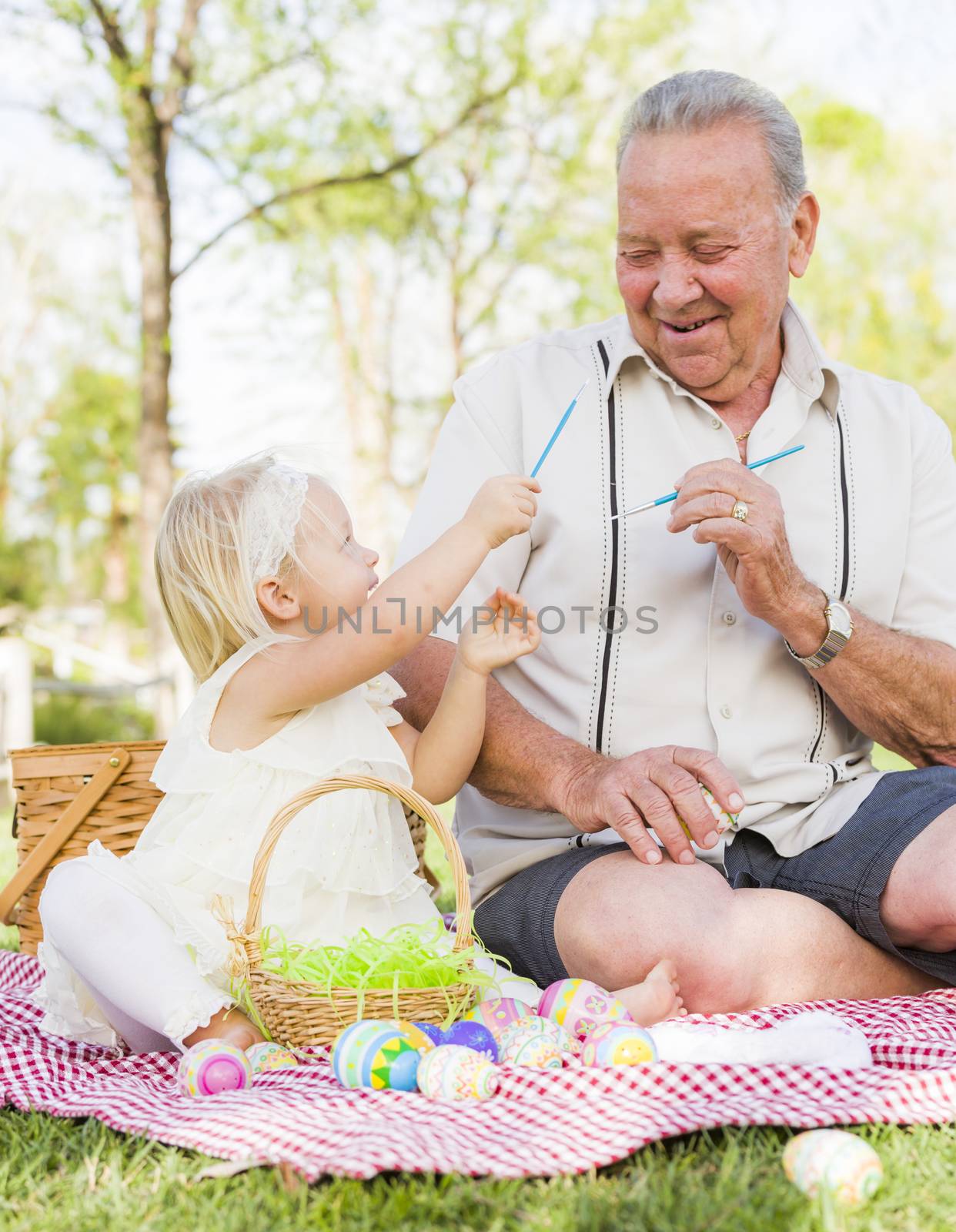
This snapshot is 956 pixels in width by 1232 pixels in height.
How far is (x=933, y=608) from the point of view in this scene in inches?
99.3

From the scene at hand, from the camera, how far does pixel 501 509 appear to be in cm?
211

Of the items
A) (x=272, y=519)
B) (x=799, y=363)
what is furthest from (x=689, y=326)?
(x=272, y=519)

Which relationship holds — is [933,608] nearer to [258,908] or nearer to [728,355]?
[728,355]

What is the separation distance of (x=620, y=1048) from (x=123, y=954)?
0.82 meters

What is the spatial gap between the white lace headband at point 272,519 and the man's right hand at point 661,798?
0.70 metres

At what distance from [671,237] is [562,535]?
0.63 m

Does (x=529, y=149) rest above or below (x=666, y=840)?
above

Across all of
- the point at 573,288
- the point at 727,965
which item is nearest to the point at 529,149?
the point at 573,288

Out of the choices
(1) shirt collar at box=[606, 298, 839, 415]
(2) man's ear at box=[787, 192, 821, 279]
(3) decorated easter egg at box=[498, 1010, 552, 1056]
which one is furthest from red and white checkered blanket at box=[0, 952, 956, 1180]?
(2) man's ear at box=[787, 192, 821, 279]

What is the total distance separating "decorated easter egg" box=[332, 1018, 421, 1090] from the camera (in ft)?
5.56

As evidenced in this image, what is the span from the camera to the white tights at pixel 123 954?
6.31 feet

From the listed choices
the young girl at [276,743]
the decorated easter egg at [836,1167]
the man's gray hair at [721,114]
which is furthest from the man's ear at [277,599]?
the decorated easter egg at [836,1167]

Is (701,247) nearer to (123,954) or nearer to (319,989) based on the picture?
(319,989)

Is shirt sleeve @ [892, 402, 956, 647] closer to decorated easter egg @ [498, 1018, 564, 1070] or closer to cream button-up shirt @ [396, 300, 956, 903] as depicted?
cream button-up shirt @ [396, 300, 956, 903]
